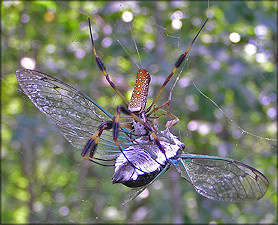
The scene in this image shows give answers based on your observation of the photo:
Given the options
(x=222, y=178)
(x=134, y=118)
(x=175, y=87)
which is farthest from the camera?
(x=175, y=87)

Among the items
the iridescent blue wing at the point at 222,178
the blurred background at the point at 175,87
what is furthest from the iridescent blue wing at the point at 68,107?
the blurred background at the point at 175,87

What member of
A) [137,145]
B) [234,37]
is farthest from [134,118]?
[234,37]

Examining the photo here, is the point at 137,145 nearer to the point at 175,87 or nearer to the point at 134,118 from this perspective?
the point at 134,118

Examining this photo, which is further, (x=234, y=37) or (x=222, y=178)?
(x=234, y=37)

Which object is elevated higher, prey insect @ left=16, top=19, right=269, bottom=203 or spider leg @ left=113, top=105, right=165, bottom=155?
spider leg @ left=113, top=105, right=165, bottom=155

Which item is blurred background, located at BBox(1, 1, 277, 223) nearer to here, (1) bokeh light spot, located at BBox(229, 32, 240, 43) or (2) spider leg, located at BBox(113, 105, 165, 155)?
(1) bokeh light spot, located at BBox(229, 32, 240, 43)

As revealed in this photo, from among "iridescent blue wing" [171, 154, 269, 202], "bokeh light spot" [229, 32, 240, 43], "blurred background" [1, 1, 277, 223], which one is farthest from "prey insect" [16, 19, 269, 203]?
"bokeh light spot" [229, 32, 240, 43]

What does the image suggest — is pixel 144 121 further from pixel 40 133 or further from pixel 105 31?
pixel 40 133

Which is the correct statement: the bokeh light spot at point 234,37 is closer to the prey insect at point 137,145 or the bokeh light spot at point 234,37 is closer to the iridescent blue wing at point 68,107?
the prey insect at point 137,145
